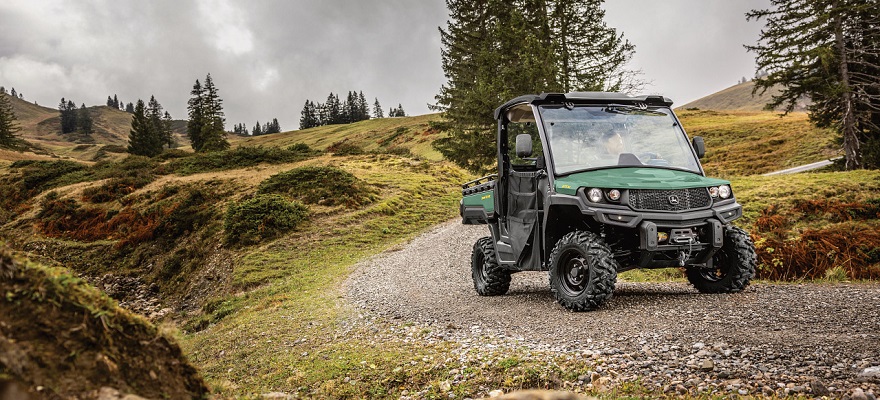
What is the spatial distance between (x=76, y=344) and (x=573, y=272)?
652 cm

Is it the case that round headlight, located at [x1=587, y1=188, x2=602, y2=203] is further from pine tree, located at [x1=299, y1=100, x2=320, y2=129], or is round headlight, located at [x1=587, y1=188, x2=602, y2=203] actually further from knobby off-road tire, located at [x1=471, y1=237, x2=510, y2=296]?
pine tree, located at [x1=299, y1=100, x2=320, y2=129]

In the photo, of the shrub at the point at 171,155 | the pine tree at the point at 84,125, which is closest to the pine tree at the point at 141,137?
the shrub at the point at 171,155

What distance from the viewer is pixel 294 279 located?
15680 mm

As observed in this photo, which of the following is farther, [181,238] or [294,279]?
[181,238]

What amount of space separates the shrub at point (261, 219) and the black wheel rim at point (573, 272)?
14989 millimetres

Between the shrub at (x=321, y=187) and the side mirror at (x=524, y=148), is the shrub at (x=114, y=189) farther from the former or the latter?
the side mirror at (x=524, y=148)

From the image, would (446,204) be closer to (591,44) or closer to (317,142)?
(591,44)

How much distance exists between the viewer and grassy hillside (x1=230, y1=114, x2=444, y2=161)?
2418 inches

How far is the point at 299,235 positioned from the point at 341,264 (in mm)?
4066

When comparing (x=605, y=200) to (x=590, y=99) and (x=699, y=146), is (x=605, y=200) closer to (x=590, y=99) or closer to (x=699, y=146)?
(x=590, y=99)

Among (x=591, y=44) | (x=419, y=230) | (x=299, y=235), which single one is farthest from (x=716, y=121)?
(x=299, y=235)

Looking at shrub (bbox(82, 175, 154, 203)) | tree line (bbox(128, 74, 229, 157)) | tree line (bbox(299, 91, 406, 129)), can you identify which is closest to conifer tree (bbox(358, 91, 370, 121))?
tree line (bbox(299, 91, 406, 129))

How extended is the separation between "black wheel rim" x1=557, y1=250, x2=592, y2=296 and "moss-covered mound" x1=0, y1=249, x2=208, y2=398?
5.77 metres

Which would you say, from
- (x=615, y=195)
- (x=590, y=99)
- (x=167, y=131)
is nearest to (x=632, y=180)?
(x=615, y=195)
